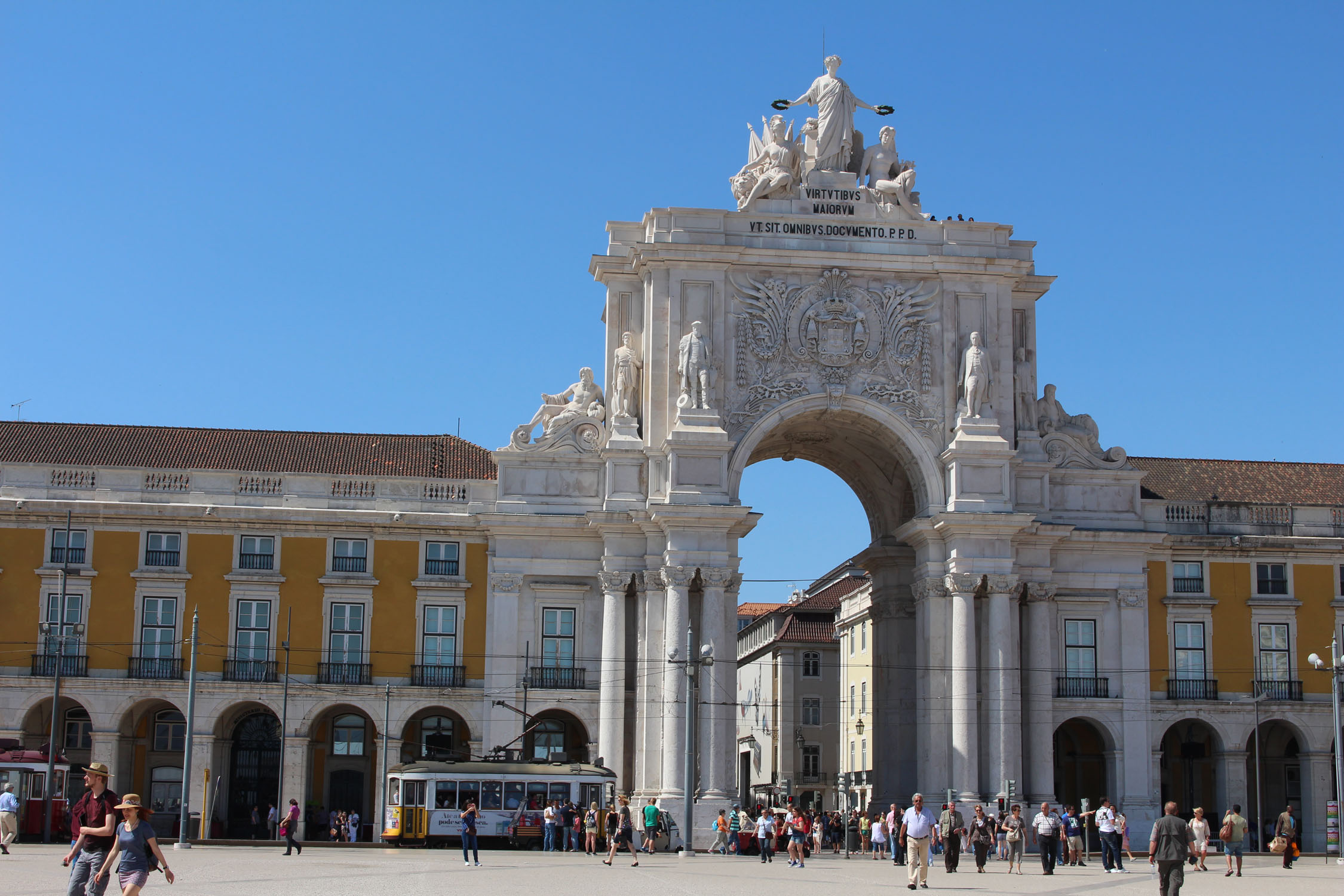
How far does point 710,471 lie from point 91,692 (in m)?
19.4

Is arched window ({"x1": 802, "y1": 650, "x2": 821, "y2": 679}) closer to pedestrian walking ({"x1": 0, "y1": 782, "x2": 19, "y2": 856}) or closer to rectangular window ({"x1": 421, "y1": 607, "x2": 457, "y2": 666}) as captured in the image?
rectangular window ({"x1": 421, "y1": 607, "x2": 457, "y2": 666})

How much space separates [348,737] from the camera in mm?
54938

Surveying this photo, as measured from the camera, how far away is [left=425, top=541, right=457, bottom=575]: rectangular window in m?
52.3

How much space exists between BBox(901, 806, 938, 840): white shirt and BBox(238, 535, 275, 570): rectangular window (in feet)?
86.7

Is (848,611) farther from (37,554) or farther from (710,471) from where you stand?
(37,554)

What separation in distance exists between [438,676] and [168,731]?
367 inches

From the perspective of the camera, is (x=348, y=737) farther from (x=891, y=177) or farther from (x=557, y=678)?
(x=891, y=177)

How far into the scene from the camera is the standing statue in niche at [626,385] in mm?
51219

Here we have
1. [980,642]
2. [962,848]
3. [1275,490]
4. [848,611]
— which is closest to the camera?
[962,848]

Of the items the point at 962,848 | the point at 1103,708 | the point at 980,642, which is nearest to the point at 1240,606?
the point at 1103,708

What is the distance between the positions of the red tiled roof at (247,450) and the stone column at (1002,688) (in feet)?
60.2

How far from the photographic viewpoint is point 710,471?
4981 centimetres

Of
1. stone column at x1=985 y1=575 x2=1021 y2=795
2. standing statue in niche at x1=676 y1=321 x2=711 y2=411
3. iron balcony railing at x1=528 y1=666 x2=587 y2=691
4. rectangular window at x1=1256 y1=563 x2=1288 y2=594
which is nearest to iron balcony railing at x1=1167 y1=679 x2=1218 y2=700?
rectangular window at x1=1256 y1=563 x2=1288 y2=594

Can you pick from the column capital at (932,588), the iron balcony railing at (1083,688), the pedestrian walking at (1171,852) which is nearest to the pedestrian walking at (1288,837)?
the iron balcony railing at (1083,688)
